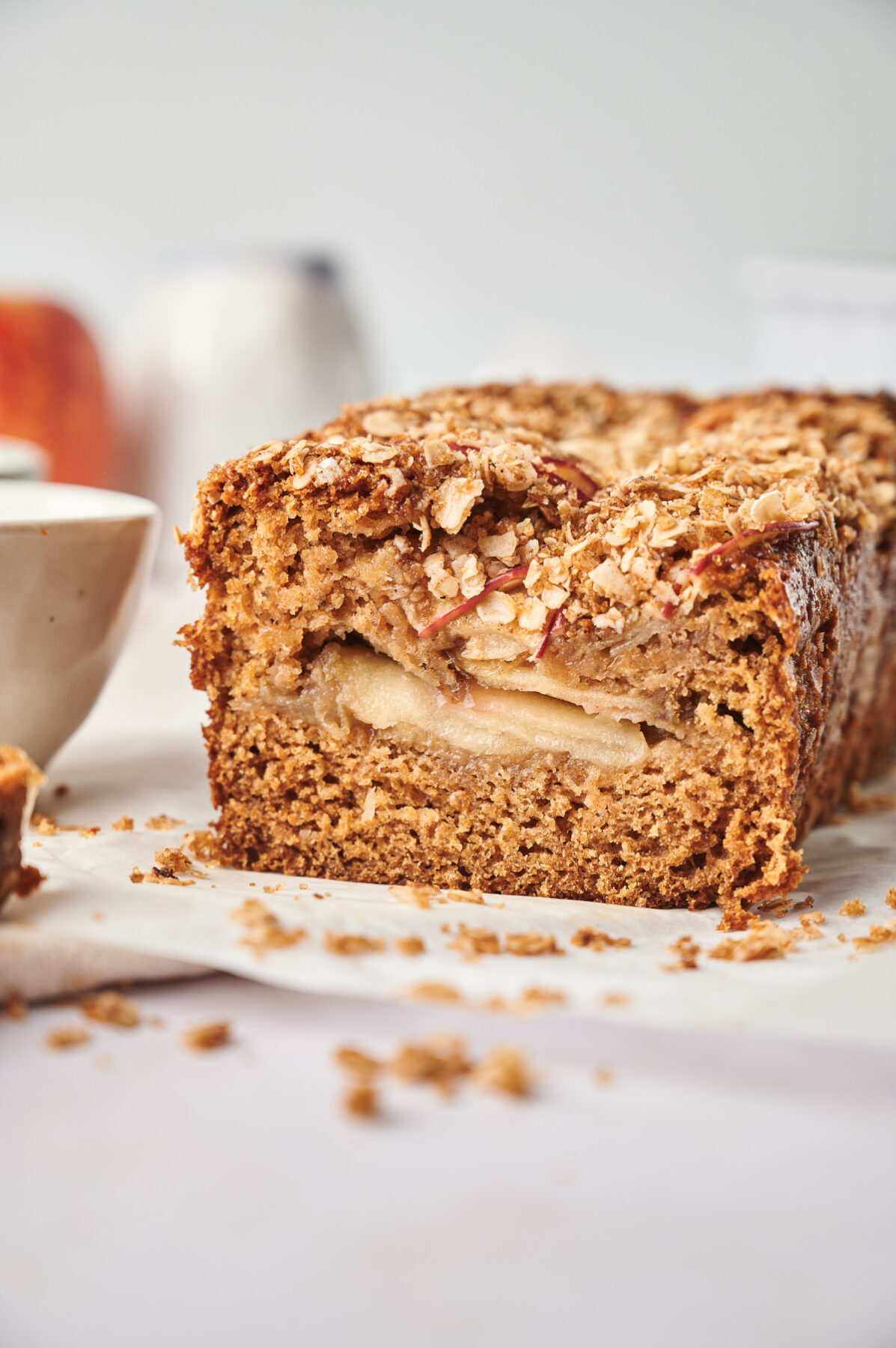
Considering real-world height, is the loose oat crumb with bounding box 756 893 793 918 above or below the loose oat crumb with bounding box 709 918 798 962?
below

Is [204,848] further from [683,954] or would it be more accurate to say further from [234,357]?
[234,357]

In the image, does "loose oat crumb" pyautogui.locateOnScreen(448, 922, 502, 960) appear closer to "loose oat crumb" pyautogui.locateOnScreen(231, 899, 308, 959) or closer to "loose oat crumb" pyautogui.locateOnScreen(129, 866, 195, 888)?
"loose oat crumb" pyautogui.locateOnScreen(231, 899, 308, 959)

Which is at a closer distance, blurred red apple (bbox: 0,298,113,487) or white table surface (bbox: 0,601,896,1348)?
white table surface (bbox: 0,601,896,1348)

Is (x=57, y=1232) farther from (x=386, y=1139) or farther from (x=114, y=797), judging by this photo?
(x=114, y=797)

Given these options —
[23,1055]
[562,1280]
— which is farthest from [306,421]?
[562,1280]

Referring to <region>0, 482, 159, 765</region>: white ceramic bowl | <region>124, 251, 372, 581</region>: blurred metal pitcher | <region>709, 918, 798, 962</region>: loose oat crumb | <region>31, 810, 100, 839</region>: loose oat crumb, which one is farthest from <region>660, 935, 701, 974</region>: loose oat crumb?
<region>124, 251, 372, 581</region>: blurred metal pitcher

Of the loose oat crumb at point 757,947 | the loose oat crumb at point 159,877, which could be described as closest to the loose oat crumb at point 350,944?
the loose oat crumb at point 159,877
